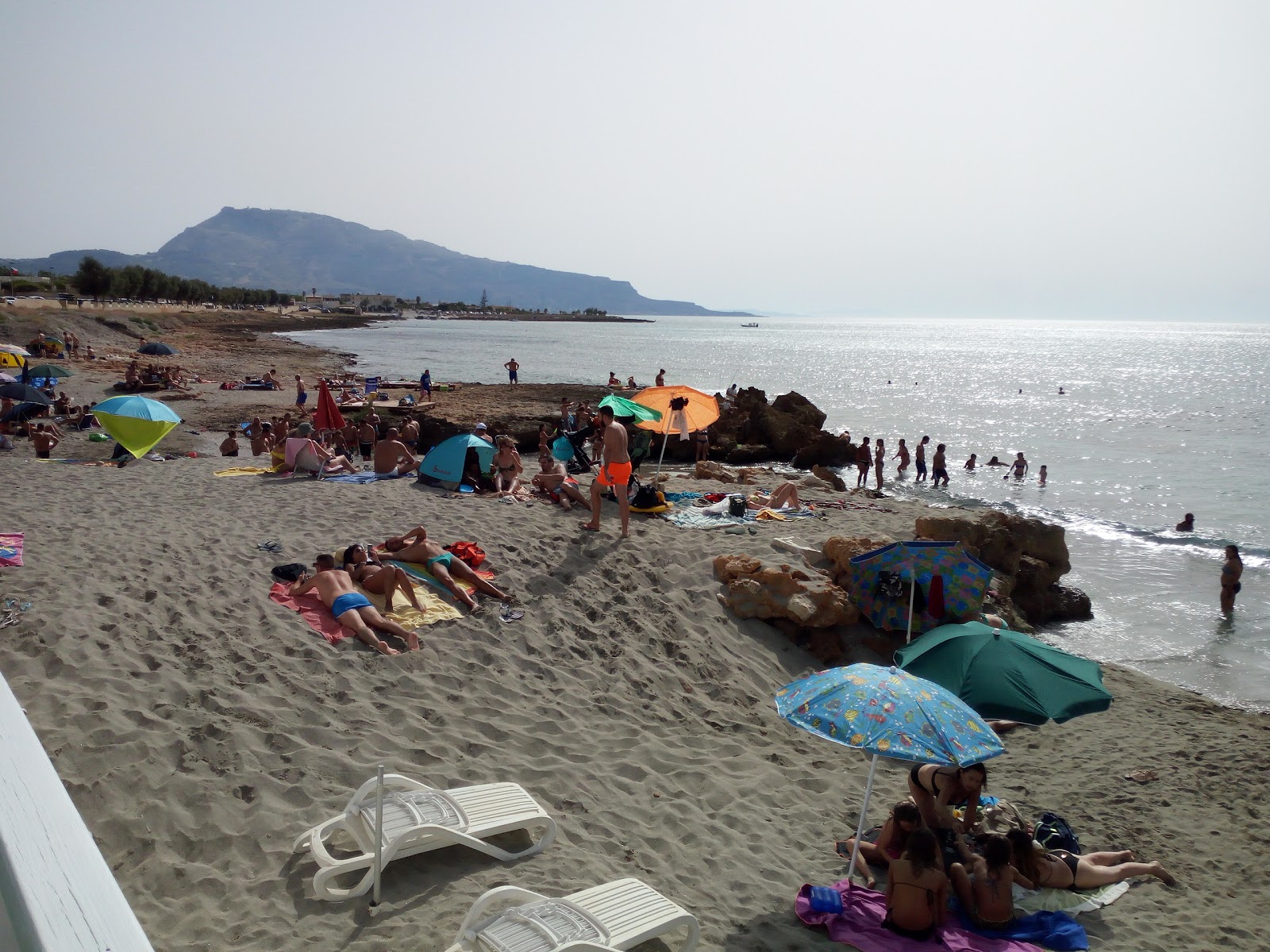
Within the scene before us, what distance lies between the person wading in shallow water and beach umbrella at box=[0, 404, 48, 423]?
70.1 ft

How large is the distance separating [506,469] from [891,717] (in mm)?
7930

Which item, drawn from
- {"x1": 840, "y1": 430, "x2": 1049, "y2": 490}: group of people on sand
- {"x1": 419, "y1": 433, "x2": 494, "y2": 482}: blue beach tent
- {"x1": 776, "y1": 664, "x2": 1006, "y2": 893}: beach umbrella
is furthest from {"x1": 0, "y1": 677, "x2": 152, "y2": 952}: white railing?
{"x1": 840, "y1": 430, "x2": 1049, "y2": 490}: group of people on sand

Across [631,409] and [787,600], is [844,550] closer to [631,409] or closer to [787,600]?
[787,600]

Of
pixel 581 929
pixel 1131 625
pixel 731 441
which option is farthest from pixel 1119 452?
pixel 581 929

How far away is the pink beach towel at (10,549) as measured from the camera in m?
7.03

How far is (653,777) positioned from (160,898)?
3016 millimetres

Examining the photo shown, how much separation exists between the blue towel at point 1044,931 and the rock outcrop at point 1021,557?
19.7 ft

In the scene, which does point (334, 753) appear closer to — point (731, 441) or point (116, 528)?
point (116, 528)

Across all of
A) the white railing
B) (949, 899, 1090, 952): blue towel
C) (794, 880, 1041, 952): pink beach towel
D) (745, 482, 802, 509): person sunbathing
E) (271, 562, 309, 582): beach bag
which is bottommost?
(949, 899, 1090, 952): blue towel

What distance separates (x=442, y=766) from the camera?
5.43m

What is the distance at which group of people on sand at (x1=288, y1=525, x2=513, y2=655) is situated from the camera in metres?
6.89

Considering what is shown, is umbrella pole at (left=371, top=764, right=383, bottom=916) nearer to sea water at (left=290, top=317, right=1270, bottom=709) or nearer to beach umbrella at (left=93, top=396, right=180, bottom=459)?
sea water at (left=290, top=317, right=1270, bottom=709)

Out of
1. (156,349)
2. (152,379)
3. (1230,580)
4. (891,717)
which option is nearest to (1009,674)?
(891,717)

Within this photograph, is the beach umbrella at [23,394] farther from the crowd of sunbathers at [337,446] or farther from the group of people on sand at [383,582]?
the group of people on sand at [383,582]
